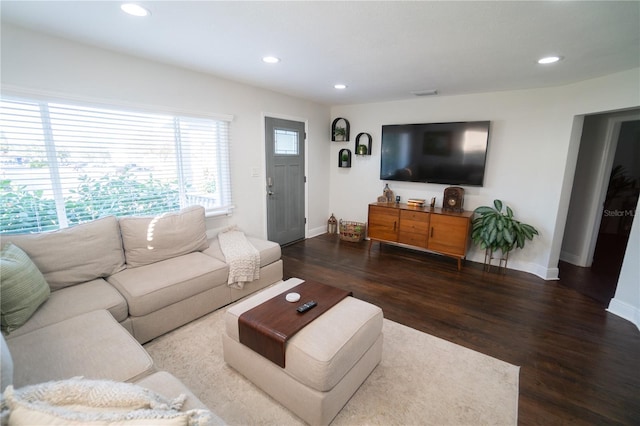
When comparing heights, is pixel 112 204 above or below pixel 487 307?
above

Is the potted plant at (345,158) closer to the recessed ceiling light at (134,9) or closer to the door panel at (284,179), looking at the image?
the door panel at (284,179)

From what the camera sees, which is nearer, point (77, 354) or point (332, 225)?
point (77, 354)

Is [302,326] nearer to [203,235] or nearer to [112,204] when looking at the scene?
[203,235]

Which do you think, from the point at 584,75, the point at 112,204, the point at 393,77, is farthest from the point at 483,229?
the point at 112,204

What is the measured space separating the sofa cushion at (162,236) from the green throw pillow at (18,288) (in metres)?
0.68

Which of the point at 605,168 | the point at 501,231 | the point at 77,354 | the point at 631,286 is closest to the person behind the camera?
the point at 77,354

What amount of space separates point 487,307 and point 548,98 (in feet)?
8.64

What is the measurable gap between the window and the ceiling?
62cm

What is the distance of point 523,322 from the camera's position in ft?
8.54

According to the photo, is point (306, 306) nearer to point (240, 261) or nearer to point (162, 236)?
point (240, 261)

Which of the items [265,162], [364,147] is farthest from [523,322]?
[265,162]

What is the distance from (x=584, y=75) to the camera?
291cm

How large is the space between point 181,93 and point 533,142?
13.9 feet

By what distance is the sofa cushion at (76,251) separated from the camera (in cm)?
206
